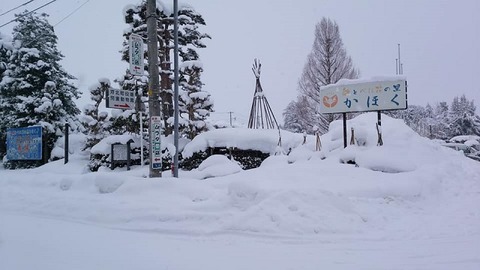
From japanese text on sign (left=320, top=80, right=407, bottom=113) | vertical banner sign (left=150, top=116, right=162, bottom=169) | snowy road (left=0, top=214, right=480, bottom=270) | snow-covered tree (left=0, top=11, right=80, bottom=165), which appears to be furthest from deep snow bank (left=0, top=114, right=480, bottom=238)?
snow-covered tree (left=0, top=11, right=80, bottom=165)

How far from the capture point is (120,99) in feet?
44.3

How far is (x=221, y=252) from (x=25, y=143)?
17.6 meters

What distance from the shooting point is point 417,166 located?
33.1 feet

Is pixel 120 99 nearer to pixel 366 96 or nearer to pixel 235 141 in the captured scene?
pixel 235 141

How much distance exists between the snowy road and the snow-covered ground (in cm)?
2

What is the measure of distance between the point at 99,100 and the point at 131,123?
3203 mm

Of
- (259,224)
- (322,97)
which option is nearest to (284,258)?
(259,224)

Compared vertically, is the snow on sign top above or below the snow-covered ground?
above

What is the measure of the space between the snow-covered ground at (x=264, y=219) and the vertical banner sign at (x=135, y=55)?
10.4 feet

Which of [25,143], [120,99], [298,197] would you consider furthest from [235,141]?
[25,143]

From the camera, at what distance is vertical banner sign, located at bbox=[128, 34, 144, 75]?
9.94 m

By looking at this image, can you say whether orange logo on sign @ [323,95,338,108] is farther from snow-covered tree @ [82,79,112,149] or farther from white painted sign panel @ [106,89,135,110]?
snow-covered tree @ [82,79,112,149]

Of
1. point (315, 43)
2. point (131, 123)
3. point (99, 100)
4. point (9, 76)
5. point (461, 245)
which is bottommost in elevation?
point (461, 245)

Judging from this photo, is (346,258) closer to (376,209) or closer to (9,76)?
(376,209)
